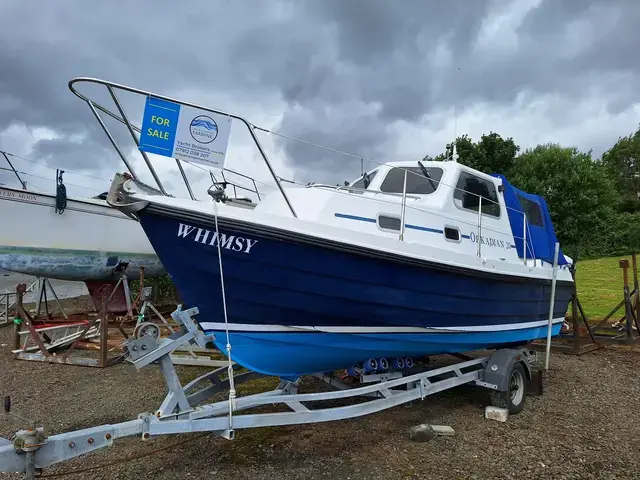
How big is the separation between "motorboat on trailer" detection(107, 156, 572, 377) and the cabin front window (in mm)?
17

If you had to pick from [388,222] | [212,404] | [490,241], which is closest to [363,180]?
[388,222]

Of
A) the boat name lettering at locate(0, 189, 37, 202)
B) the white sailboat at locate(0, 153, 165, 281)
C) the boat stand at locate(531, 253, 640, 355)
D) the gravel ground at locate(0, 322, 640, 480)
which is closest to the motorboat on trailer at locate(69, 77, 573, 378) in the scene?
the gravel ground at locate(0, 322, 640, 480)

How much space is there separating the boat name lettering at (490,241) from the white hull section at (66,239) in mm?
7187

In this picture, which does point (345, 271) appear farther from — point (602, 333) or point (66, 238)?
point (602, 333)

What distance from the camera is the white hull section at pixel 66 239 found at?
862cm

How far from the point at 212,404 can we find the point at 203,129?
2067 millimetres

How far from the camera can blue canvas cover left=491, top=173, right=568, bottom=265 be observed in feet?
19.9

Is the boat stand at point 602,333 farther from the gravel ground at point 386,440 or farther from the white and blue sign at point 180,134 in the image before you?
the white and blue sign at point 180,134

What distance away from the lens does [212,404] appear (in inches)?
138

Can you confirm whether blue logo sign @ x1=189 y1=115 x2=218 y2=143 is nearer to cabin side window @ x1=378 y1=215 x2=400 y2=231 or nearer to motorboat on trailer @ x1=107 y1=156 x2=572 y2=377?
motorboat on trailer @ x1=107 y1=156 x2=572 y2=377

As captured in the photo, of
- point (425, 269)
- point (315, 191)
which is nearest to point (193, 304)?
point (315, 191)

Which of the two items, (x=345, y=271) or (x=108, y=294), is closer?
(x=345, y=271)

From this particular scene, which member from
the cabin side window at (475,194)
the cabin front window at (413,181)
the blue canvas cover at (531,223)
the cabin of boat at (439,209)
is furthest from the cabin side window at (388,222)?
the blue canvas cover at (531,223)

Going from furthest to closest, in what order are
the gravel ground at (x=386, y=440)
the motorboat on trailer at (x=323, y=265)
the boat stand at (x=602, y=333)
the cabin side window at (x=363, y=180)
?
1. the boat stand at (x=602, y=333)
2. the cabin side window at (x=363, y=180)
3. the gravel ground at (x=386, y=440)
4. the motorboat on trailer at (x=323, y=265)
